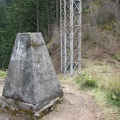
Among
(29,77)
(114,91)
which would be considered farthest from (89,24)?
(29,77)

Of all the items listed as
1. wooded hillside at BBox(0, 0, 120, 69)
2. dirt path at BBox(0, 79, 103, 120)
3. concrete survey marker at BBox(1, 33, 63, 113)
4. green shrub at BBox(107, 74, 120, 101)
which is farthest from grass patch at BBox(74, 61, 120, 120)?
Result: wooded hillside at BBox(0, 0, 120, 69)

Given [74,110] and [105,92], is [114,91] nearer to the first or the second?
[105,92]

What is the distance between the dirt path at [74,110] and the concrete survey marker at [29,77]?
29cm

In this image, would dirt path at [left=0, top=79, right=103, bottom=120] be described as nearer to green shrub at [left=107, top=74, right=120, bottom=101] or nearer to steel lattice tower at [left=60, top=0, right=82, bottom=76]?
green shrub at [left=107, top=74, right=120, bottom=101]

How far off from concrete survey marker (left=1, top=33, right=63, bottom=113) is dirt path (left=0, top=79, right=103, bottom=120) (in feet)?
0.96

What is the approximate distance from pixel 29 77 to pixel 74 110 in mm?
1633

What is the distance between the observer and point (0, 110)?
233 inches

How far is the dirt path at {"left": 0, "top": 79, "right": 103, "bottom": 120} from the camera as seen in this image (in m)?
5.52

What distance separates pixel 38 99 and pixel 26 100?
13.3 inches

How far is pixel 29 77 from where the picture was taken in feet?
18.2

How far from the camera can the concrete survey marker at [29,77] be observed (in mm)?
5516

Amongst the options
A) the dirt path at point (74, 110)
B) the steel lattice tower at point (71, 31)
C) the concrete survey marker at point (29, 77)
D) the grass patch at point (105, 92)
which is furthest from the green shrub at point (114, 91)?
the steel lattice tower at point (71, 31)

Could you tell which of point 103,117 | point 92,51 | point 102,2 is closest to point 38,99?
point 103,117

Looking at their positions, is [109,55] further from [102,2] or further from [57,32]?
[102,2]
